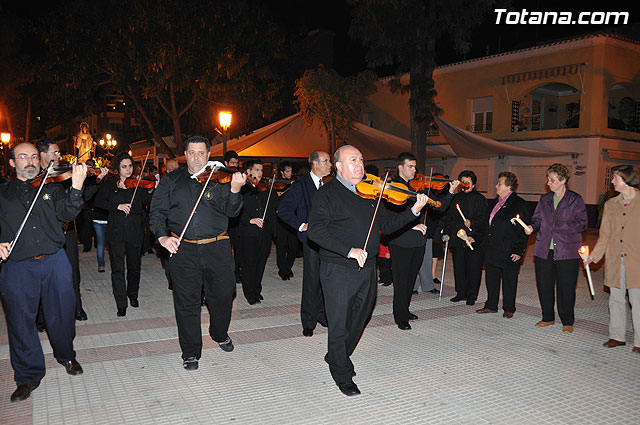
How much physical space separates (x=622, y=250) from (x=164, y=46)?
16204 mm

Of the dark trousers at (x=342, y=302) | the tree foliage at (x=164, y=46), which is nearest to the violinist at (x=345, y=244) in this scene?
the dark trousers at (x=342, y=302)

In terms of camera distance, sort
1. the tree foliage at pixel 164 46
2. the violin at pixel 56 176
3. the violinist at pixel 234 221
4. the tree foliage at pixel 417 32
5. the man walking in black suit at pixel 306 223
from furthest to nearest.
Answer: the tree foliage at pixel 164 46 < the tree foliage at pixel 417 32 < the violinist at pixel 234 221 < the man walking in black suit at pixel 306 223 < the violin at pixel 56 176

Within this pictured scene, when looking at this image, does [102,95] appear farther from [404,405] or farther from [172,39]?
[404,405]

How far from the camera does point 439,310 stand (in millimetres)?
7633

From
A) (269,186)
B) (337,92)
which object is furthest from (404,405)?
(337,92)

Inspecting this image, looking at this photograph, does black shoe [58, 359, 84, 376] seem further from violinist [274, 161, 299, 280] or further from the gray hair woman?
the gray hair woman

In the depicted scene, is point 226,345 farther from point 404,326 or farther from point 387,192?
point 387,192

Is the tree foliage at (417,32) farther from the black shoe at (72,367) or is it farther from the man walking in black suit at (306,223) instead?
the black shoe at (72,367)

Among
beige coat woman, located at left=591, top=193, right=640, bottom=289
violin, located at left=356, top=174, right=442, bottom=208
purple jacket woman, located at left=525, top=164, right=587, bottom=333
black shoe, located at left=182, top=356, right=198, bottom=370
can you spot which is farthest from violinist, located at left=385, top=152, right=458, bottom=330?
black shoe, located at left=182, top=356, right=198, bottom=370

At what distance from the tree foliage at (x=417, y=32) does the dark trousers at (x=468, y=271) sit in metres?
8.78

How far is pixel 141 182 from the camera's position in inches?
312

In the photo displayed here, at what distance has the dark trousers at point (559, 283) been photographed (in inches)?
259

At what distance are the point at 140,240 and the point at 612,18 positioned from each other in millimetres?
25595

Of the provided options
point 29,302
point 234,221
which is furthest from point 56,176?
point 234,221
